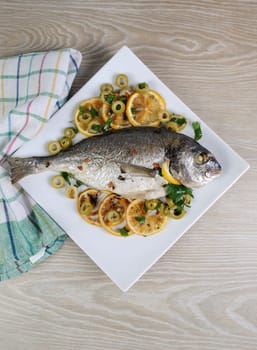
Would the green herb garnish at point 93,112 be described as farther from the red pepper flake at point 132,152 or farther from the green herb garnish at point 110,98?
the red pepper flake at point 132,152

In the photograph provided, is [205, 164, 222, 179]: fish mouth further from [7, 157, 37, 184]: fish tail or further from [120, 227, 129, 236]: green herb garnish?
[7, 157, 37, 184]: fish tail

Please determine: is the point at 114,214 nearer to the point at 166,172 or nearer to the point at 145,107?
the point at 166,172

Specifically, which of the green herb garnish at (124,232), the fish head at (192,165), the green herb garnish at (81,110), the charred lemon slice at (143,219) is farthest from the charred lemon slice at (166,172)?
the green herb garnish at (81,110)

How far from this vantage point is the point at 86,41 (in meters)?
1.80

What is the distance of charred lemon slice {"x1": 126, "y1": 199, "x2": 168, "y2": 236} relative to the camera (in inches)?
63.1

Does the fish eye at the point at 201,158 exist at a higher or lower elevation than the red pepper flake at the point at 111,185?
higher

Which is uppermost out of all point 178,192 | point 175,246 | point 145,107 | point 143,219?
point 145,107

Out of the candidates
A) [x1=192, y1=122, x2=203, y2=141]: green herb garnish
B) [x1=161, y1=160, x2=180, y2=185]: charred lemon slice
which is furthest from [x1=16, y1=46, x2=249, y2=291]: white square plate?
[x1=161, y1=160, x2=180, y2=185]: charred lemon slice

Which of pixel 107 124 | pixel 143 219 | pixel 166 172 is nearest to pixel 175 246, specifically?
pixel 143 219

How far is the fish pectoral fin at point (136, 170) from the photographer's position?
5.07 feet

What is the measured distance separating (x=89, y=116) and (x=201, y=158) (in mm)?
418

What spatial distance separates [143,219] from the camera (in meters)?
1.60

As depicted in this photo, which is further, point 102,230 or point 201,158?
point 102,230

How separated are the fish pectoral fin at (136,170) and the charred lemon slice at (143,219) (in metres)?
0.10
